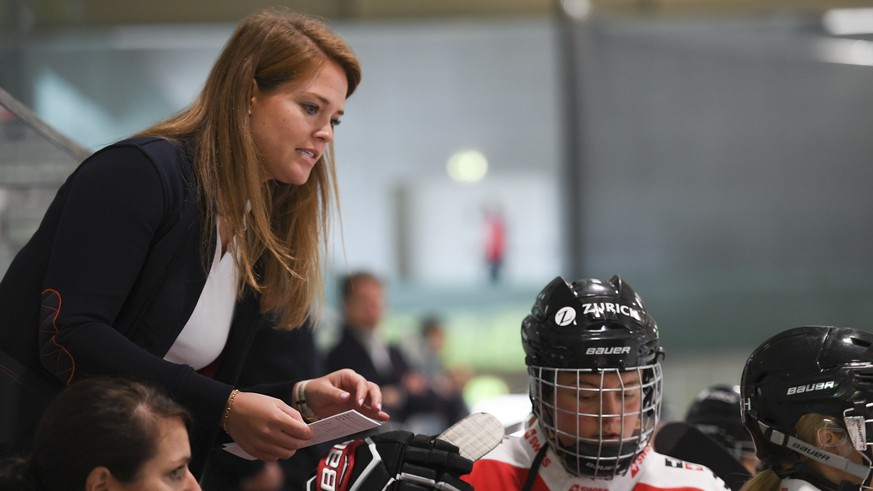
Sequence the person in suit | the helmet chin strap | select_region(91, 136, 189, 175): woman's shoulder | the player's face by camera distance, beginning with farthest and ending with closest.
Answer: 1. the person in suit
2. the player's face
3. the helmet chin strap
4. select_region(91, 136, 189, 175): woman's shoulder

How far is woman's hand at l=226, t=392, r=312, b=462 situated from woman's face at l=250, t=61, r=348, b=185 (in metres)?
0.49

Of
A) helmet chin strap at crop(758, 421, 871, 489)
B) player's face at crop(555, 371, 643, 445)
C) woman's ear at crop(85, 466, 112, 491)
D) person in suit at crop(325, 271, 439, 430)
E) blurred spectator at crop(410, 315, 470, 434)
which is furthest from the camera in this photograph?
blurred spectator at crop(410, 315, 470, 434)

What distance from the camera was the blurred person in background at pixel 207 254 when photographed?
1.81 meters

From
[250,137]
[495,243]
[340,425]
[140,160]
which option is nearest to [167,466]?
[340,425]

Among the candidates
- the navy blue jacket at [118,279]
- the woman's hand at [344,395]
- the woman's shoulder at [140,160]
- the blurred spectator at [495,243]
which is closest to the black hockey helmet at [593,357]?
the woman's hand at [344,395]

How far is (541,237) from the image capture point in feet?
32.2

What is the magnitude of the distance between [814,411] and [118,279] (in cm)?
A: 130

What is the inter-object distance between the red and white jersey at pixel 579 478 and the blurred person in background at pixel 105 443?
2.28 feet

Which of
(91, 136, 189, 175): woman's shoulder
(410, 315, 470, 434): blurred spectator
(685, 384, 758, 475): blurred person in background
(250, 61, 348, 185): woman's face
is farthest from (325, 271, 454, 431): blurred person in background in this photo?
(91, 136, 189, 175): woman's shoulder

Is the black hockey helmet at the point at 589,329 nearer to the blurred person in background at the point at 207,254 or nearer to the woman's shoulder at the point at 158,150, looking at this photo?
the blurred person in background at the point at 207,254

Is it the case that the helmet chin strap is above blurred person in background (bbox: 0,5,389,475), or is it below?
below

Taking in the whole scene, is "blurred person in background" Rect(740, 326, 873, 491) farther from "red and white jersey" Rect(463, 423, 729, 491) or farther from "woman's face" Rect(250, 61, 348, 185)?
"woman's face" Rect(250, 61, 348, 185)

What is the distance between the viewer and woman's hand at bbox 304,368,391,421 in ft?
6.37

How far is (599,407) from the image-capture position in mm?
2150
